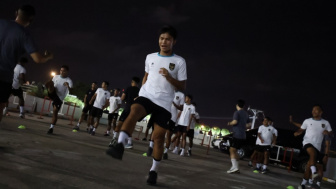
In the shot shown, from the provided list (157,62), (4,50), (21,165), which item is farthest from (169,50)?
(21,165)

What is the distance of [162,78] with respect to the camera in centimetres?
376

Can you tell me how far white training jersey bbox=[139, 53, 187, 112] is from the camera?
3727 mm

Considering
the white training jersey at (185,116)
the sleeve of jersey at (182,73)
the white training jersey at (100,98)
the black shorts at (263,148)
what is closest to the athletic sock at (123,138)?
the sleeve of jersey at (182,73)

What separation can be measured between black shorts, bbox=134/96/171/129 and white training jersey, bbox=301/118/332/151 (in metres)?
4.41

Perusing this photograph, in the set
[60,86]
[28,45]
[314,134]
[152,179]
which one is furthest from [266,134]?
[28,45]

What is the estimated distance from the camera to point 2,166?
3104mm

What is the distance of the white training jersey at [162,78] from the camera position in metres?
3.73

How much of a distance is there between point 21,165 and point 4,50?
143cm

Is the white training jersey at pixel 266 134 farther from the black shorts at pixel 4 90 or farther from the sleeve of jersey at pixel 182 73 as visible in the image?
the black shorts at pixel 4 90

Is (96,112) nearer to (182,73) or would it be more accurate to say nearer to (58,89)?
(58,89)

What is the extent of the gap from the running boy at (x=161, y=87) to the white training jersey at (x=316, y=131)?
14.1 ft

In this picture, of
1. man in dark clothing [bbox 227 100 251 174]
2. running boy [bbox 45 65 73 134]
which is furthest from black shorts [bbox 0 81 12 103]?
man in dark clothing [bbox 227 100 251 174]

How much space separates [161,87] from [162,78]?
122 millimetres

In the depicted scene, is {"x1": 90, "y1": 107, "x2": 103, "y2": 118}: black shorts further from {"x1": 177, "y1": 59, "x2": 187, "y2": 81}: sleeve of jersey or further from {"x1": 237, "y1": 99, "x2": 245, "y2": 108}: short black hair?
{"x1": 177, "y1": 59, "x2": 187, "y2": 81}: sleeve of jersey
